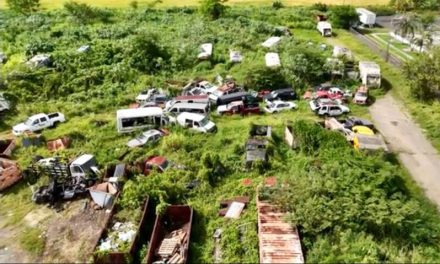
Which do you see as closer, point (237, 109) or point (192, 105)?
point (192, 105)

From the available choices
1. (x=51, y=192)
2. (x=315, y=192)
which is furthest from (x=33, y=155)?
(x=315, y=192)

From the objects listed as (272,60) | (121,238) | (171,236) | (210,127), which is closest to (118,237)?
(121,238)

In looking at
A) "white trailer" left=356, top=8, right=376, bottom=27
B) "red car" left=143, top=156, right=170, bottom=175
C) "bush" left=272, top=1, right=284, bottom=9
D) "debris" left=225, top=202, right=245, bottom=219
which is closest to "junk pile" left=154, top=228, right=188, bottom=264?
"debris" left=225, top=202, right=245, bottom=219

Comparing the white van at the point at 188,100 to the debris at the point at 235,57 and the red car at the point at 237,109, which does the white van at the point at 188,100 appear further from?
the debris at the point at 235,57

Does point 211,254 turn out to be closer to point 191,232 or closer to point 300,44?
point 191,232

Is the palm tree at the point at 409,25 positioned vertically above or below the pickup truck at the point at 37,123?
above

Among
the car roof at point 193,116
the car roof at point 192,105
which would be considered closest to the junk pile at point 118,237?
the car roof at point 193,116

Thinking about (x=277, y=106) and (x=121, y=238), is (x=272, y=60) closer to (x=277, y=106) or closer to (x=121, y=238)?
(x=277, y=106)

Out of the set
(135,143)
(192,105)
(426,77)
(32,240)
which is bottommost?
(32,240)
